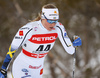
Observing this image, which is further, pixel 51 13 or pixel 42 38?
pixel 42 38

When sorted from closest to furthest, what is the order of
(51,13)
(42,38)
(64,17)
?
(51,13) → (42,38) → (64,17)

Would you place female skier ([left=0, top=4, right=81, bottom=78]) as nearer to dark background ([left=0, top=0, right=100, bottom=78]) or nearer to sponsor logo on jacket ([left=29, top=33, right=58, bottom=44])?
sponsor logo on jacket ([left=29, top=33, right=58, bottom=44])

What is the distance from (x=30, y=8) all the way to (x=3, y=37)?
1991mm

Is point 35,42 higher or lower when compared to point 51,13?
lower

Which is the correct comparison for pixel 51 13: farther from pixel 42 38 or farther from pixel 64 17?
pixel 64 17

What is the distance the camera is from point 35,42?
2.97 m

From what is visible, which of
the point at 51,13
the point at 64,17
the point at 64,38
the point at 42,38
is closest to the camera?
the point at 51,13

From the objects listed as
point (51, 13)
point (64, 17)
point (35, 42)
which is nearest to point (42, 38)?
point (35, 42)

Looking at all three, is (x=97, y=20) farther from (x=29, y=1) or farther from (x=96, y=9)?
(x=29, y=1)

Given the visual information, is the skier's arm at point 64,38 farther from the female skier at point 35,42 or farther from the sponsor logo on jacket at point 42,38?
the sponsor logo on jacket at point 42,38

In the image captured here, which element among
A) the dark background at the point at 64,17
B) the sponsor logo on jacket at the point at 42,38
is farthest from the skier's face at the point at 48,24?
the dark background at the point at 64,17

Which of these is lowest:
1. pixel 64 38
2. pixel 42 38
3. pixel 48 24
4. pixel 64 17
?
pixel 64 17

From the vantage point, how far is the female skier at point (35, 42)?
2842mm

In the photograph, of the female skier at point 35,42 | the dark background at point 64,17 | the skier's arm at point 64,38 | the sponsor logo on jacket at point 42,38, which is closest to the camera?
the female skier at point 35,42
